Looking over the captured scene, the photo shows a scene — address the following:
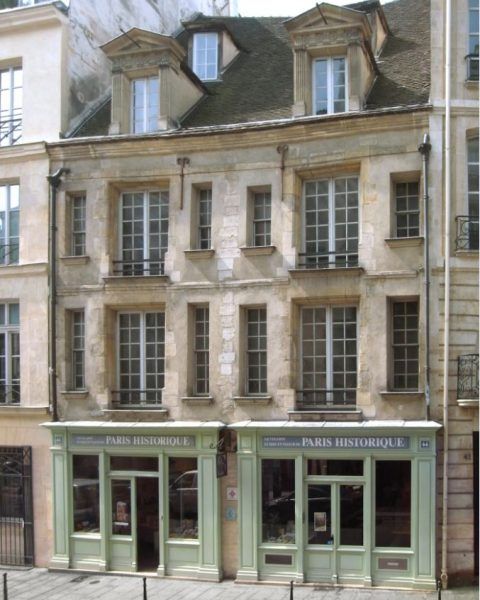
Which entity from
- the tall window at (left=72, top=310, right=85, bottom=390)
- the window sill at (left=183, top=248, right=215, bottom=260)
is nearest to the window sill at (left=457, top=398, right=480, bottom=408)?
the window sill at (left=183, top=248, right=215, bottom=260)

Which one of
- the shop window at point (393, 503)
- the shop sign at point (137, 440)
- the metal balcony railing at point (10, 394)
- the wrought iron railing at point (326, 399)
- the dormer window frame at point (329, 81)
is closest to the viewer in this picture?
the shop window at point (393, 503)

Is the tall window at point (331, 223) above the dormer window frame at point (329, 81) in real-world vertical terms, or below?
below

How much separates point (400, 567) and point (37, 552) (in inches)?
317

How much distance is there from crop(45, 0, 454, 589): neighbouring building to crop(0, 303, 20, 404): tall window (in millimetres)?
1370

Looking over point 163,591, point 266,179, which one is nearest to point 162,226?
point 266,179

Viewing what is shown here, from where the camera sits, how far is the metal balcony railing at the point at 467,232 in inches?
642

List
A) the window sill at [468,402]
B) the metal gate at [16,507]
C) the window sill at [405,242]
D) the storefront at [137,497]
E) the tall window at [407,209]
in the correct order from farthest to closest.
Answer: the metal gate at [16,507], the storefront at [137,497], the tall window at [407,209], the window sill at [405,242], the window sill at [468,402]

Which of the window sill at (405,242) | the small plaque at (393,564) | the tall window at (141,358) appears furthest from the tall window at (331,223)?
the small plaque at (393,564)

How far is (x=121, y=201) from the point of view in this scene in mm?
19125

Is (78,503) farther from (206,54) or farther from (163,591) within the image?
(206,54)

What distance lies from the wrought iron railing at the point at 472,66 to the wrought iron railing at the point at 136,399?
9.16 meters

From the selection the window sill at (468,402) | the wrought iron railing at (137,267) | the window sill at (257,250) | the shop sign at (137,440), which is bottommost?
the shop sign at (137,440)

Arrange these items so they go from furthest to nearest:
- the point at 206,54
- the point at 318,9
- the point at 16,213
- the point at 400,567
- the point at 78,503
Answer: the point at 206,54 → the point at 16,213 → the point at 78,503 → the point at 318,9 → the point at 400,567

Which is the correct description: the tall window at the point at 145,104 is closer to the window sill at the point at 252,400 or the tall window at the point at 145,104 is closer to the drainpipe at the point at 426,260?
the drainpipe at the point at 426,260
